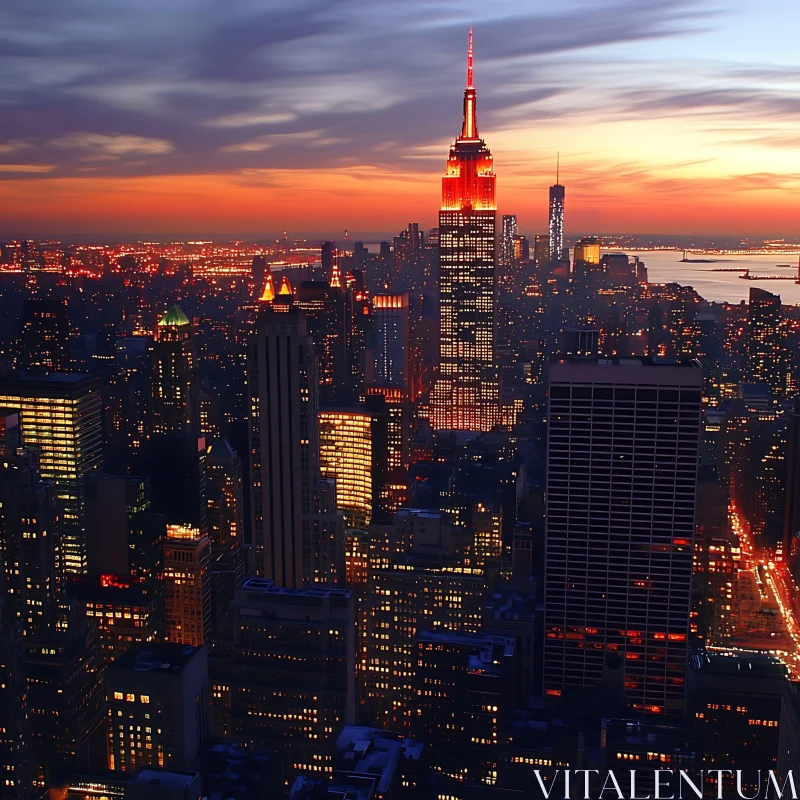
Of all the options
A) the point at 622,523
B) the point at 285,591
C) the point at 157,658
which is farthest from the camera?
the point at 622,523

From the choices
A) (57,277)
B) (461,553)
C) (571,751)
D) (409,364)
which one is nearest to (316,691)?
(571,751)

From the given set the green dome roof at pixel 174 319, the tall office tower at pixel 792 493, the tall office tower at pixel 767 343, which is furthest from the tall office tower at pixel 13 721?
the tall office tower at pixel 792 493

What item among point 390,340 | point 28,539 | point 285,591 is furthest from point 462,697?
point 390,340

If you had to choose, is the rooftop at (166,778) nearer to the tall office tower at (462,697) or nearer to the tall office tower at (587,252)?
the tall office tower at (462,697)

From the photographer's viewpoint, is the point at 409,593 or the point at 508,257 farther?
the point at 508,257

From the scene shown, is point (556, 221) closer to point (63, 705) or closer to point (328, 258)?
point (328, 258)

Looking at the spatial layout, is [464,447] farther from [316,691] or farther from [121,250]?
[316,691]

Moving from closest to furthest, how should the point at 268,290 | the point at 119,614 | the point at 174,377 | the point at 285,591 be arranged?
the point at 285,591 < the point at 119,614 < the point at 268,290 < the point at 174,377
